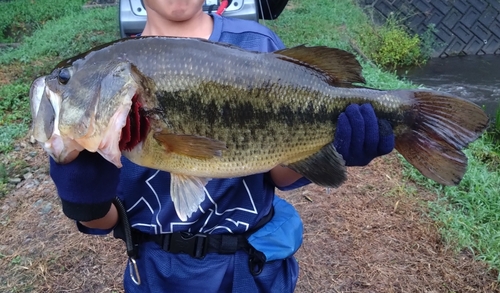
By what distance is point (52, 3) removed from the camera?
14.6 meters

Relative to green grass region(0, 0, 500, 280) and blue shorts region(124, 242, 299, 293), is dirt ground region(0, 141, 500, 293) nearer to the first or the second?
green grass region(0, 0, 500, 280)

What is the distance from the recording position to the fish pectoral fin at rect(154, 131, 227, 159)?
1497 mm

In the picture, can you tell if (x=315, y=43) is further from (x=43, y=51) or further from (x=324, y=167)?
(x=324, y=167)

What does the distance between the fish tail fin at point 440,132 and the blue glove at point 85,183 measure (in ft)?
3.59

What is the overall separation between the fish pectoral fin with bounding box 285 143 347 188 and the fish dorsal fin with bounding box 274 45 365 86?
26 cm

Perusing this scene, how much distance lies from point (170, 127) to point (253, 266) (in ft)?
2.87

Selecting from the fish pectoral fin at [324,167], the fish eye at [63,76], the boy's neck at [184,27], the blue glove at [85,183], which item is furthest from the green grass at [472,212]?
the fish eye at [63,76]

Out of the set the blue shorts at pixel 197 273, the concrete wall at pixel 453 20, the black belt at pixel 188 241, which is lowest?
the concrete wall at pixel 453 20

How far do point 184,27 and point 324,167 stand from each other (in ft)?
2.74

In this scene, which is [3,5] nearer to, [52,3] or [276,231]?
[52,3]

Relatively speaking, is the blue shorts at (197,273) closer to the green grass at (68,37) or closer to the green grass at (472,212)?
the green grass at (472,212)

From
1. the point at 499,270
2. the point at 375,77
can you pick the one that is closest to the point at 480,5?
the point at 375,77

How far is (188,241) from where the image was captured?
78.4 inches

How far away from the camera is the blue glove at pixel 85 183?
151cm
